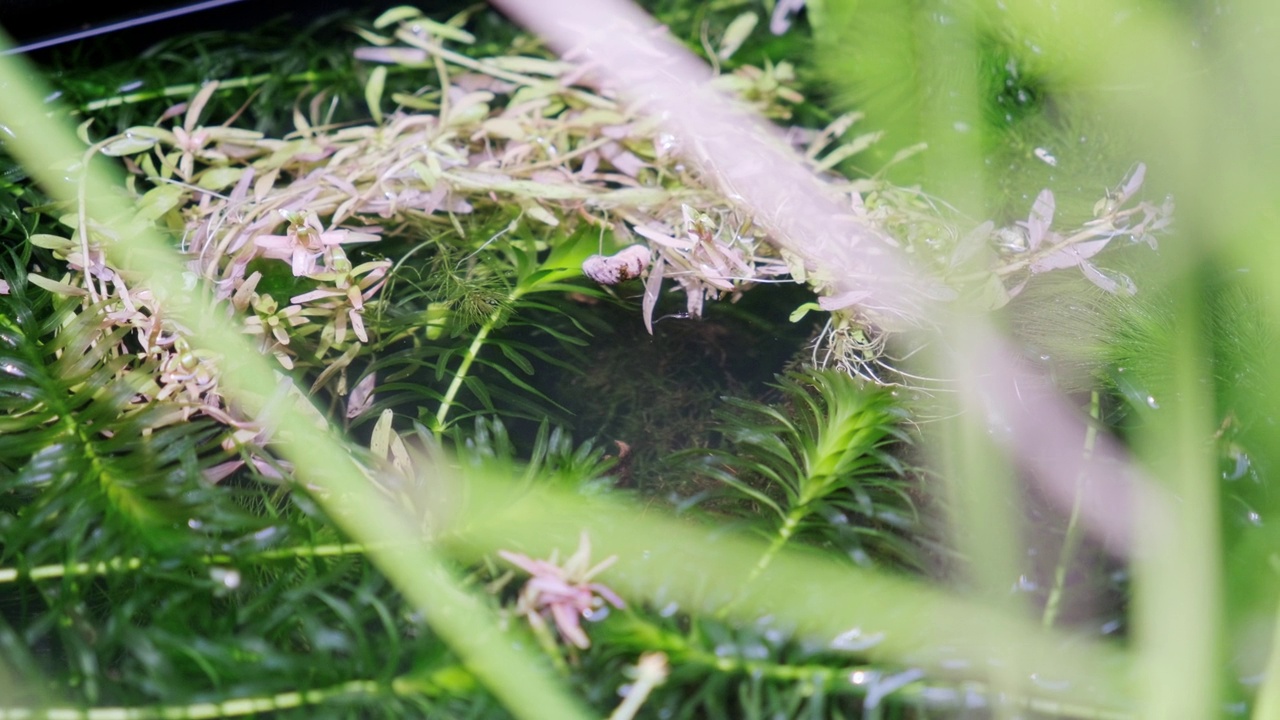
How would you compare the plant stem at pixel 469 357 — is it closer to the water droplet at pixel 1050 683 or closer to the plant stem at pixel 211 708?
the plant stem at pixel 211 708

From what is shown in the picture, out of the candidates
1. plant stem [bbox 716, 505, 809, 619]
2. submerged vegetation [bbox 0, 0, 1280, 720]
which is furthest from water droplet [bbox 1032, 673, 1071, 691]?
plant stem [bbox 716, 505, 809, 619]

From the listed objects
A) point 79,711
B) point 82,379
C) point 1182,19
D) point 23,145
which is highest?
point 1182,19

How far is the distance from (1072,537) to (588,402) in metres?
0.32

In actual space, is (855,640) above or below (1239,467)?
below

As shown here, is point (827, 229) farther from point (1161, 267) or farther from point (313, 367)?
point (313, 367)

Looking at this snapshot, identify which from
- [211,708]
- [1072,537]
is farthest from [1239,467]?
[211,708]

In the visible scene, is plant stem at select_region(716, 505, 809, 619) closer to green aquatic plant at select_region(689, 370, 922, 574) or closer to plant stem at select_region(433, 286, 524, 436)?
green aquatic plant at select_region(689, 370, 922, 574)

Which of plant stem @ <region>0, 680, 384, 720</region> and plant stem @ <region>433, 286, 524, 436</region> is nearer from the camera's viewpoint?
plant stem @ <region>0, 680, 384, 720</region>

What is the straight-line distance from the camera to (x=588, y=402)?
62cm

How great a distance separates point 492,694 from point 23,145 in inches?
24.1

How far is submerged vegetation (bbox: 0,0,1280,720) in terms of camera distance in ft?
1.52

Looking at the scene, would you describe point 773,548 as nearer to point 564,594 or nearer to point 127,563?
point 564,594

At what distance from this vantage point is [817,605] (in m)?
0.47

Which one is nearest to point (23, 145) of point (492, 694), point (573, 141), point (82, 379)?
point (82, 379)
